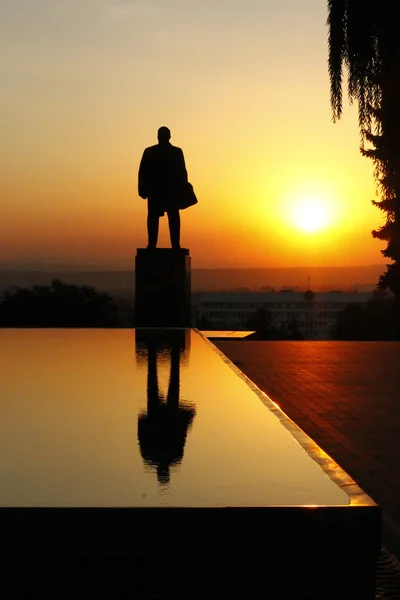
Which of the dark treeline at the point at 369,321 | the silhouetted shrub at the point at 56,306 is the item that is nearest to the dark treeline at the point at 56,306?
the silhouetted shrub at the point at 56,306

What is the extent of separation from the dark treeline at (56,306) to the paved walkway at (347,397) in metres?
3.58

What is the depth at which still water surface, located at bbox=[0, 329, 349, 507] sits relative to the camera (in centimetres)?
195

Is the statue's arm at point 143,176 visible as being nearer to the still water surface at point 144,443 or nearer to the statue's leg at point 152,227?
the statue's leg at point 152,227

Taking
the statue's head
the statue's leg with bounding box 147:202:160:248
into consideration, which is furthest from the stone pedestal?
the statue's head

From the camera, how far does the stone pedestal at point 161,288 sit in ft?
38.6

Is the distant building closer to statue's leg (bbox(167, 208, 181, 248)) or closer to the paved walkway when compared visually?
the paved walkway

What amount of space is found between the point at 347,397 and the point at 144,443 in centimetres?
611

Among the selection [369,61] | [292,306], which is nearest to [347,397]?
[369,61]

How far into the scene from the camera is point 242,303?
3669cm

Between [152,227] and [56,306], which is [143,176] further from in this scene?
[56,306]

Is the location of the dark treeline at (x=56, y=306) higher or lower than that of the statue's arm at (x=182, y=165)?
lower

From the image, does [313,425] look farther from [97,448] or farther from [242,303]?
[242,303]
